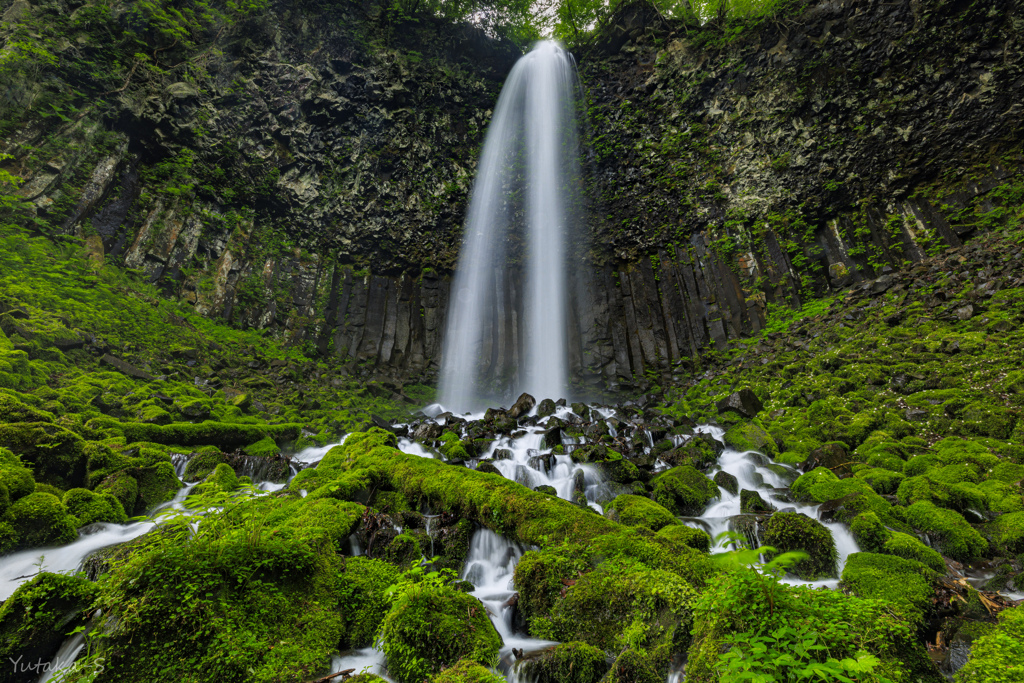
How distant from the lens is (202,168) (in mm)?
17281

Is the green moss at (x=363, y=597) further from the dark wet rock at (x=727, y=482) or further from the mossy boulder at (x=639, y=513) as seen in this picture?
the dark wet rock at (x=727, y=482)

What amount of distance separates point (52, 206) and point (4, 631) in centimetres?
1650

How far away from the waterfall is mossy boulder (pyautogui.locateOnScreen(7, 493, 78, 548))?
48.6ft

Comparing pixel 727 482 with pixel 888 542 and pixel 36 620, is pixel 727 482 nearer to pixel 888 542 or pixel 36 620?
pixel 888 542

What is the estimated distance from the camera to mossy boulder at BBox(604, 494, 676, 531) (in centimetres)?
600

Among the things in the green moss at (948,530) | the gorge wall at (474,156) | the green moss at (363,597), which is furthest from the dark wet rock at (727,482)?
the gorge wall at (474,156)

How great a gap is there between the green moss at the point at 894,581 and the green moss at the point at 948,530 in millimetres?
1271

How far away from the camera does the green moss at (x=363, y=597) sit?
145 inches

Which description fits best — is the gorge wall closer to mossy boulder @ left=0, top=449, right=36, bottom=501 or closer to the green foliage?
mossy boulder @ left=0, top=449, right=36, bottom=501

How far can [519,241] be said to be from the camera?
22219 mm

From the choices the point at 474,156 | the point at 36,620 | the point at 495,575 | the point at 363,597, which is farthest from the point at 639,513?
the point at 474,156

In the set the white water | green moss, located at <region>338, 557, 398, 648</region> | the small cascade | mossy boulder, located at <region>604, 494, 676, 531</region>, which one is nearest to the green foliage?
the small cascade

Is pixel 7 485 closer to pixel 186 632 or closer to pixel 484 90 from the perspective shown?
pixel 186 632

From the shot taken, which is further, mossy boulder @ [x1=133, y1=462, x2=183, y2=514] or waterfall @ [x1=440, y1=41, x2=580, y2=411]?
waterfall @ [x1=440, y1=41, x2=580, y2=411]
